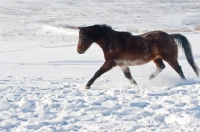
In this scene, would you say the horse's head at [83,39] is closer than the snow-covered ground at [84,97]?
No

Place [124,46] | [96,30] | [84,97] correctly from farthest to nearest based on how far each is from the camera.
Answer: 1. [96,30]
2. [124,46]
3. [84,97]

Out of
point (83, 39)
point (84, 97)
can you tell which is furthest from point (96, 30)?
point (84, 97)

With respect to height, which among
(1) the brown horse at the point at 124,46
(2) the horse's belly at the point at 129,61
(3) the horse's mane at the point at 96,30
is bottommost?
(2) the horse's belly at the point at 129,61

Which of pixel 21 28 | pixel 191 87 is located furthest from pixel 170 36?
pixel 21 28

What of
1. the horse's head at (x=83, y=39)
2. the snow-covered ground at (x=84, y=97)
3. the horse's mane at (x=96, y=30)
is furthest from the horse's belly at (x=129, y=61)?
the horse's head at (x=83, y=39)

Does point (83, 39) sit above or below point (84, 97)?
above

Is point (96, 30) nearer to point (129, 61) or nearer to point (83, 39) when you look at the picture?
point (83, 39)

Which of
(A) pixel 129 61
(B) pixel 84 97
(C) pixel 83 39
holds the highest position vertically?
(C) pixel 83 39

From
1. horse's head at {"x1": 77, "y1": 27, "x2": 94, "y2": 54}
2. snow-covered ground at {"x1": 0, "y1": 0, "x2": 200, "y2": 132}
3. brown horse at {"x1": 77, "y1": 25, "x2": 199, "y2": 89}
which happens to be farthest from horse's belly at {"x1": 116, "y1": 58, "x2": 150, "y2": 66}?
horse's head at {"x1": 77, "y1": 27, "x2": 94, "y2": 54}

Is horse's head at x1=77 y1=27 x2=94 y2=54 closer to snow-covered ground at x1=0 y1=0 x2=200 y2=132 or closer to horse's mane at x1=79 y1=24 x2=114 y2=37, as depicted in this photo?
horse's mane at x1=79 y1=24 x2=114 y2=37

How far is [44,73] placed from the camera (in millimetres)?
10969

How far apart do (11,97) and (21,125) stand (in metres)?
1.65

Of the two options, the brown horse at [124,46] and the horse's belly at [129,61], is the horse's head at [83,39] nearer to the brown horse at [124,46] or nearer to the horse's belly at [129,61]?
the brown horse at [124,46]

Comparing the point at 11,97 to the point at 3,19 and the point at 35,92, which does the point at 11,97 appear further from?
the point at 3,19
